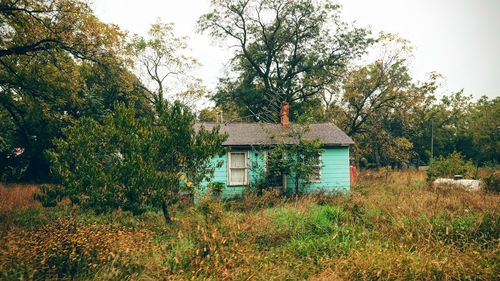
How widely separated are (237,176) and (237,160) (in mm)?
764

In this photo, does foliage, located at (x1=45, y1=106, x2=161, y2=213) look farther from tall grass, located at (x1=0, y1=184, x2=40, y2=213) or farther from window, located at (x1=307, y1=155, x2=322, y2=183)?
window, located at (x1=307, y1=155, x2=322, y2=183)

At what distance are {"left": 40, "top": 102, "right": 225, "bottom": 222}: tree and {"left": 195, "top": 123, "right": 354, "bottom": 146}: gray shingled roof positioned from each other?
5.49m

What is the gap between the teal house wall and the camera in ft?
43.4

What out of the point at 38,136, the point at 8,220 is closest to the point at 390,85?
the point at 8,220

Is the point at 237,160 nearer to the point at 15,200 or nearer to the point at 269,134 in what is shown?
the point at 269,134

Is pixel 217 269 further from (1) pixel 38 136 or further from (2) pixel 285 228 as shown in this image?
(1) pixel 38 136

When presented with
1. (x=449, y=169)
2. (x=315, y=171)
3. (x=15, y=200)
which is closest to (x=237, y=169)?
(x=315, y=171)

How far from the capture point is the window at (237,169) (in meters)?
13.5

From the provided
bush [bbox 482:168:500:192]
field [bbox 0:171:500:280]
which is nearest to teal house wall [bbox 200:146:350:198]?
field [bbox 0:171:500:280]

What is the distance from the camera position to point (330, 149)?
14281mm

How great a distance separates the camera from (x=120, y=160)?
755cm

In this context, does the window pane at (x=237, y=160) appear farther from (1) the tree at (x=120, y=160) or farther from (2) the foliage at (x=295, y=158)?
(1) the tree at (x=120, y=160)

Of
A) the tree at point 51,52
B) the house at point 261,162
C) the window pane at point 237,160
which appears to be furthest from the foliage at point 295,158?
the tree at point 51,52

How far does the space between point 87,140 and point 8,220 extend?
13.0 feet
